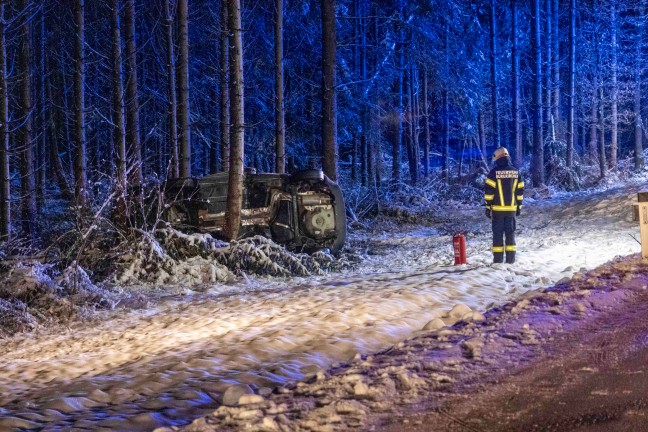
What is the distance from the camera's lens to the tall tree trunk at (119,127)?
12384 mm

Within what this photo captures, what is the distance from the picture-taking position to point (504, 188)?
11625mm

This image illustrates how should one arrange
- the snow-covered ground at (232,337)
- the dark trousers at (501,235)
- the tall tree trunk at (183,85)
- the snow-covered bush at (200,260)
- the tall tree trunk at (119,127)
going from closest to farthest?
1. the snow-covered ground at (232,337)
2. the dark trousers at (501,235)
3. the snow-covered bush at (200,260)
4. the tall tree trunk at (119,127)
5. the tall tree trunk at (183,85)

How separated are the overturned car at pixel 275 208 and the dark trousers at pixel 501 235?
119 inches

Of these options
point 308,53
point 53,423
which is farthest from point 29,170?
point 53,423

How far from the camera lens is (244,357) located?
6383 millimetres

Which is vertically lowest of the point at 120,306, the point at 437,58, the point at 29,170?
the point at 120,306

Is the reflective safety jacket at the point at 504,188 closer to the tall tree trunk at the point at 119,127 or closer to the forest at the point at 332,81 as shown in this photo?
the tall tree trunk at the point at 119,127

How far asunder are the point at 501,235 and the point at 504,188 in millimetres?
849

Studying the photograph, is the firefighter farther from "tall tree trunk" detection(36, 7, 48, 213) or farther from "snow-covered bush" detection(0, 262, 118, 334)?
"tall tree trunk" detection(36, 7, 48, 213)

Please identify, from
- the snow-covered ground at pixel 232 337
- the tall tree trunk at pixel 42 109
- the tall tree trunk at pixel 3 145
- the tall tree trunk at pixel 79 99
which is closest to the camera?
the snow-covered ground at pixel 232 337

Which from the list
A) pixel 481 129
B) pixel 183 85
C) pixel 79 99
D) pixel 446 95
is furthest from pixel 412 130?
pixel 79 99

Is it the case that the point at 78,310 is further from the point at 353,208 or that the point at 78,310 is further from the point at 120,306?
the point at 353,208

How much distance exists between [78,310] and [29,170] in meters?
11.3

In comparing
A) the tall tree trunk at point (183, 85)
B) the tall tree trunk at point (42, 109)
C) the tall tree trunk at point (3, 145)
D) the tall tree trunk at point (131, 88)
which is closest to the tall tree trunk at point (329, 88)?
the tall tree trunk at point (183, 85)
